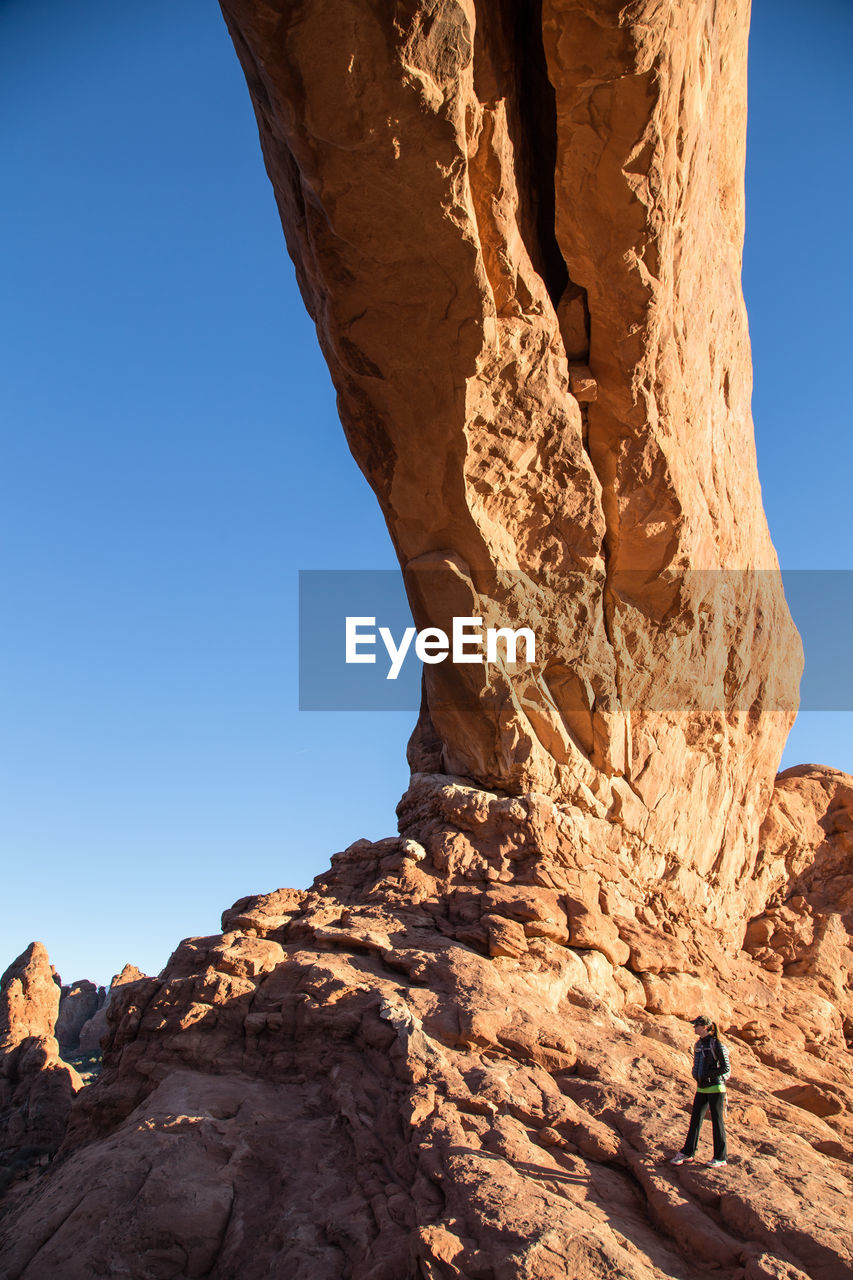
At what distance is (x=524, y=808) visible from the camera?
1107cm

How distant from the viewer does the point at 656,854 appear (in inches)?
508

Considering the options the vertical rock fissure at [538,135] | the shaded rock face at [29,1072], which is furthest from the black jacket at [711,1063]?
Answer: the vertical rock fissure at [538,135]

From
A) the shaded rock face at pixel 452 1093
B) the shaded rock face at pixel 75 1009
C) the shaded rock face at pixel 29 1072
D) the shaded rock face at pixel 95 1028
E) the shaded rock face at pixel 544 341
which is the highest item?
the shaded rock face at pixel 544 341

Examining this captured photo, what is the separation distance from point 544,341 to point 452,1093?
8940 millimetres

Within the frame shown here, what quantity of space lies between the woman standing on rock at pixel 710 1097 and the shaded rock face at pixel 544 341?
15.0 ft

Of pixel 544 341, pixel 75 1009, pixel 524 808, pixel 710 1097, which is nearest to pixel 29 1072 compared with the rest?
pixel 524 808

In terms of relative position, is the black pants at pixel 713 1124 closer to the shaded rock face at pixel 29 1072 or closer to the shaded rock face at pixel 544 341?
the shaded rock face at pixel 544 341

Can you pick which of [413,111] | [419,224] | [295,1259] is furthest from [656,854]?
[413,111]

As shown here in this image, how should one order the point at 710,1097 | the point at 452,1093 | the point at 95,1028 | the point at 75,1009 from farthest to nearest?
the point at 75,1009 → the point at 95,1028 → the point at 452,1093 → the point at 710,1097

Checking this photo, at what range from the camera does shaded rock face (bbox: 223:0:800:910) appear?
9.41m

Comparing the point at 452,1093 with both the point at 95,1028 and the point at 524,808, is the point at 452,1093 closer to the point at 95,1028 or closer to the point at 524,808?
the point at 524,808

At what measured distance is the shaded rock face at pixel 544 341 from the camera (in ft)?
30.9

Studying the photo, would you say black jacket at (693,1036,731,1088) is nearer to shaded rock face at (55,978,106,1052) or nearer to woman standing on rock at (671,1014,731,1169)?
woman standing on rock at (671,1014,731,1169)

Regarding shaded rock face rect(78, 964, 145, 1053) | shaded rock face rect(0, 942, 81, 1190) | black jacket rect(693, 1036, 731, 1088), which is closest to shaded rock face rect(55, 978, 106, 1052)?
shaded rock face rect(78, 964, 145, 1053)
